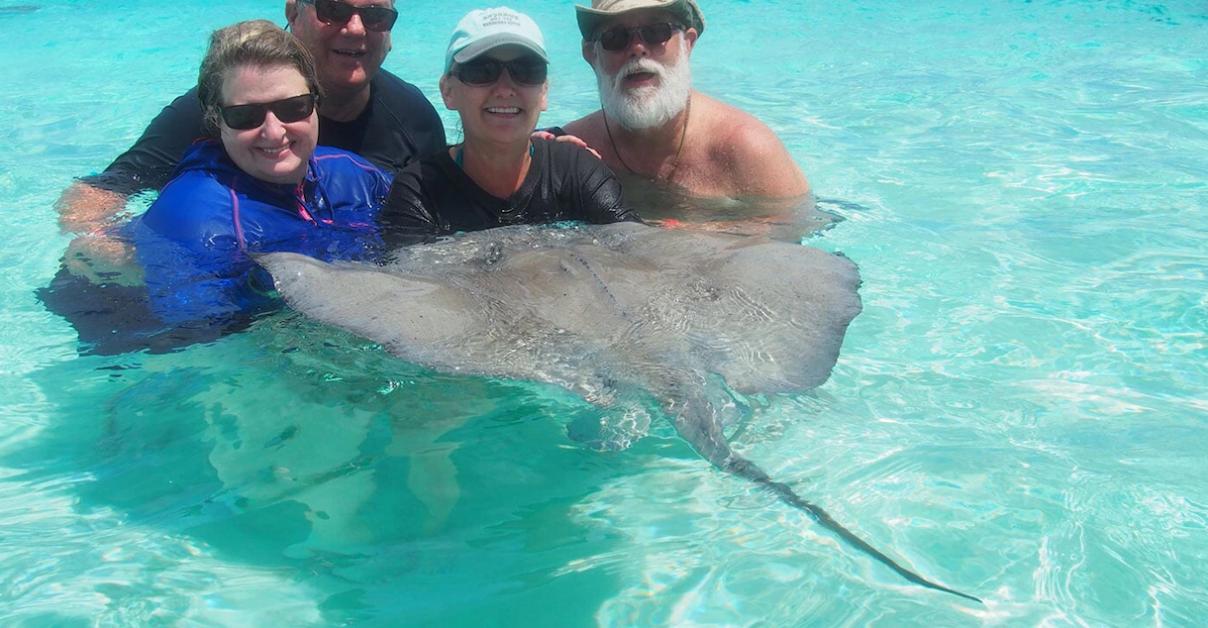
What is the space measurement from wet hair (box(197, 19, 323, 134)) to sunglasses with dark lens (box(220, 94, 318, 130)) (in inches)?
3.6

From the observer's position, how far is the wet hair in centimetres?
371

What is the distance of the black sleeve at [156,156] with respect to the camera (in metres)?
4.86

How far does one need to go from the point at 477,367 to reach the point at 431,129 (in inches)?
123

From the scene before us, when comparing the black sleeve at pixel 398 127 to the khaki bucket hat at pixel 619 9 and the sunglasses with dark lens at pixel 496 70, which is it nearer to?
the khaki bucket hat at pixel 619 9

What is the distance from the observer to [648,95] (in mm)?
4996

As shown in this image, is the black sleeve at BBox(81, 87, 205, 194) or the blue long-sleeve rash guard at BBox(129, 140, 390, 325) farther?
the black sleeve at BBox(81, 87, 205, 194)

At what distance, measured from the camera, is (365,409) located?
11.5 feet

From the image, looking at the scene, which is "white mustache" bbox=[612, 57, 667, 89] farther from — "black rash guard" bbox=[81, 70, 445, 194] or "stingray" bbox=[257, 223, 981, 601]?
"stingray" bbox=[257, 223, 981, 601]

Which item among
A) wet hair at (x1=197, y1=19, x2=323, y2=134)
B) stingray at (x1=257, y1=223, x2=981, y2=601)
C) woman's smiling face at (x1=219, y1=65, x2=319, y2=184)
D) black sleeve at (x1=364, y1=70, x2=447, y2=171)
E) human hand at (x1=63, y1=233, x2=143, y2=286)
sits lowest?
human hand at (x1=63, y1=233, x2=143, y2=286)

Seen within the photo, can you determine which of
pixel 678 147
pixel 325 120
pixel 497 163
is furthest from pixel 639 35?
pixel 325 120

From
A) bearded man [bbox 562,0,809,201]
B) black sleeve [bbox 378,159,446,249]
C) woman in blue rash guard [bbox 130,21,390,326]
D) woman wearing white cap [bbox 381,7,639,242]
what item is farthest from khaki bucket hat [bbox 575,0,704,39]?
woman in blue rash guard [bbox 130,21,390,326]

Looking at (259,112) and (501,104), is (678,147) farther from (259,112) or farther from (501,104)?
(259,112)

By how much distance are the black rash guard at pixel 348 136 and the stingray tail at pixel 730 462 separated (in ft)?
10.2

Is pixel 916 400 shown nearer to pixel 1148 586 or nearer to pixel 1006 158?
pixel 1148 586
